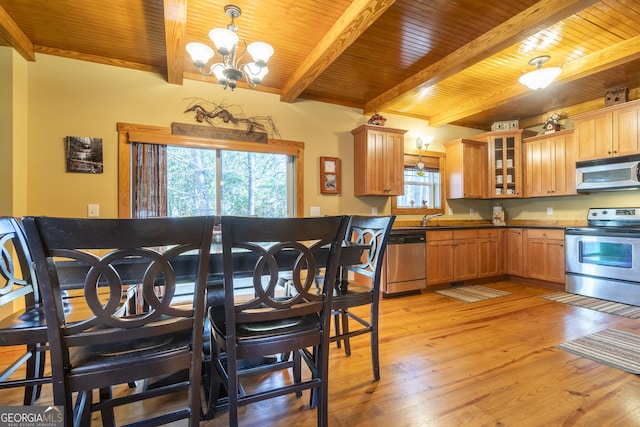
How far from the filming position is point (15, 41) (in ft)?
8.39

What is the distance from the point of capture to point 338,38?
2527mm

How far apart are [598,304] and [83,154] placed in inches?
228

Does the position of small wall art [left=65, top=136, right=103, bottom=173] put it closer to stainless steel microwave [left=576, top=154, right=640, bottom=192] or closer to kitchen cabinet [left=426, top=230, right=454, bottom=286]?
kitchen cabinet [left=426, top=230, right=454, bottom=286]

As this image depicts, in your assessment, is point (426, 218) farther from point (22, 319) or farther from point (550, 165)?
point (22, 319)

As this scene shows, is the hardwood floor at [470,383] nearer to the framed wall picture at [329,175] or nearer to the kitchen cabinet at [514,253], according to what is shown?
the kitchen cabinet at [514,253]

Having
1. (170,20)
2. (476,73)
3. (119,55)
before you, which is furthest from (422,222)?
(119,55)

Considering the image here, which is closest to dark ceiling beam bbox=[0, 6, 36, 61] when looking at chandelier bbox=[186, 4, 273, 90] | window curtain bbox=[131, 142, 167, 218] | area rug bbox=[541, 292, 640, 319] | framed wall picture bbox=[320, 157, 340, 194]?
window curtain bbox=[131, 142, 167, 218]

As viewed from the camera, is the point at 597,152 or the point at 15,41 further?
the point at 597,152

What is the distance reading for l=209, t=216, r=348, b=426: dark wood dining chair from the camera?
3.64 feet

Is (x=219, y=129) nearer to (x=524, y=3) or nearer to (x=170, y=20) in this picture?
(x=170, y=20)

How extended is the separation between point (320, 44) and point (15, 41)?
264cm

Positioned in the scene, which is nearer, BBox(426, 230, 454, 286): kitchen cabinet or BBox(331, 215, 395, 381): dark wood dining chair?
BBox(331, 215, 395, 381): dark wood dining chair

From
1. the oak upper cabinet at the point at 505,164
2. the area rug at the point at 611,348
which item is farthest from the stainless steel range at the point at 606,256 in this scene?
the area rug at the point at 611,348

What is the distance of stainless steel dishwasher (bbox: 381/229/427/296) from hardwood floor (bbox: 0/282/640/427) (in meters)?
0.90
